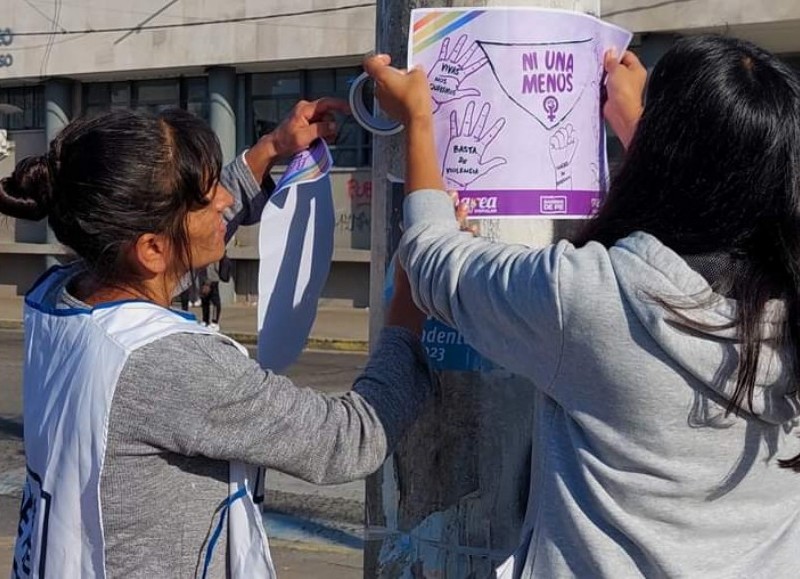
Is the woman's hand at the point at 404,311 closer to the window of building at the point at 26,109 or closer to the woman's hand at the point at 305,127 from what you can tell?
the woman's hand at the point at 305,127

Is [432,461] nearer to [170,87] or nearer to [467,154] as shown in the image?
[467,154]

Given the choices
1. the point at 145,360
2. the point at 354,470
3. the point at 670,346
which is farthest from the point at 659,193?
the point at 145,360

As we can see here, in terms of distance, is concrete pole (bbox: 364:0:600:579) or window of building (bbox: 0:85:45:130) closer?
concrete pole (bbox: 364:0:600:579)

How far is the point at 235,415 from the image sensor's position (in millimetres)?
1618

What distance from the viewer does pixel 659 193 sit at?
1.51 m

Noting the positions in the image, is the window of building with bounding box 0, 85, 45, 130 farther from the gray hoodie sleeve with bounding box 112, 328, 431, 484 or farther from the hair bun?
the gray hoodie sleeve with bounding box 112, 328, 431, 484

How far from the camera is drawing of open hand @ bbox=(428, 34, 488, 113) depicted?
195 cm

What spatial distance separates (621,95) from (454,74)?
0.32 meters

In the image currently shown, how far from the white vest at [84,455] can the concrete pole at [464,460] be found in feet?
1.42

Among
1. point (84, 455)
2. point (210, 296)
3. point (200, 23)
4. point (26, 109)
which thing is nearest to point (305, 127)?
point (84, 455)

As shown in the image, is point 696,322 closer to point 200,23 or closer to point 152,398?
point 152,398

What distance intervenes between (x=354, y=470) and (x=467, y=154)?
2.05 ft

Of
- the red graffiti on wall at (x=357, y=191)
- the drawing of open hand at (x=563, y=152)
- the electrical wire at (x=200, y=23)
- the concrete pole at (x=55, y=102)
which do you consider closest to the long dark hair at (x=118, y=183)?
the drawing of open hand at (x=563, y=152)

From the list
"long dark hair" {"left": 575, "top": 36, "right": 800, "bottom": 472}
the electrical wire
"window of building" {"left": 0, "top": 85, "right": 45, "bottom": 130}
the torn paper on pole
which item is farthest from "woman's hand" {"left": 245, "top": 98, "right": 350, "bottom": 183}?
"window of building" {"left": 0, "top": 85, "right": 45, "bottom": 130}
